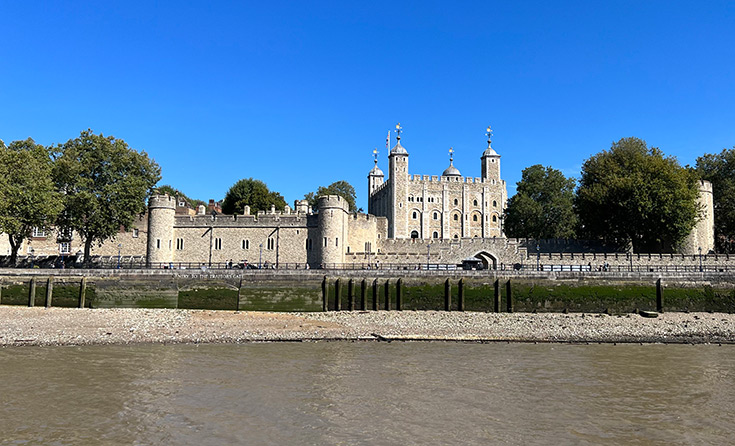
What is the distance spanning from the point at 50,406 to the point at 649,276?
1084 inches

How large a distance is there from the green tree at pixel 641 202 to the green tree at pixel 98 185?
1303 inches

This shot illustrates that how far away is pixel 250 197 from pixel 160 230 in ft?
63.4

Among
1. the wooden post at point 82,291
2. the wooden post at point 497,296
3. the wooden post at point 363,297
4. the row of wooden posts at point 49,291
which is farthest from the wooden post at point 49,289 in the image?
the wooden post at point 497,296

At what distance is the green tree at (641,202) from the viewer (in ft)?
129

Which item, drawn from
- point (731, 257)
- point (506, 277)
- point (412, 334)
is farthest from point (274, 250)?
point (731, 257)

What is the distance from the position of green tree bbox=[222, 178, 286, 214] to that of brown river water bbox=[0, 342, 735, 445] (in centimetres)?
3986

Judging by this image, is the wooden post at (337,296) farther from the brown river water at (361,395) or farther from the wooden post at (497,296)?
the brown river water at (361,395)

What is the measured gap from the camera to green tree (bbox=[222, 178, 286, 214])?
193ft

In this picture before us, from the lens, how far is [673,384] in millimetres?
15117

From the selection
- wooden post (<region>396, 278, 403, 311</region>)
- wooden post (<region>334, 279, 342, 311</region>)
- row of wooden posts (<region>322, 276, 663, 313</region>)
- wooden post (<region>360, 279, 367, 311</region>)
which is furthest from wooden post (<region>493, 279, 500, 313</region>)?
wooden post (<region>334, 279, 342, 311</region>)

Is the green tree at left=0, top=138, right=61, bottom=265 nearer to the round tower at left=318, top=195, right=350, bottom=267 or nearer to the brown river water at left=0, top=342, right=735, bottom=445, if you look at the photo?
the round tower at left=318, top=195, right=350, bottom=267

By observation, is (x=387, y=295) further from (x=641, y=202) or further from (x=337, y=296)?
(x=641, y=202)

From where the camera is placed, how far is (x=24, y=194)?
32750 millimetres

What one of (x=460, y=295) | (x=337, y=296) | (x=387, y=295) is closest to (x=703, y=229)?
(x=460, y=295)
